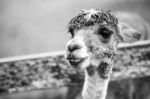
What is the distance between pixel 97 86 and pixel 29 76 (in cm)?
73

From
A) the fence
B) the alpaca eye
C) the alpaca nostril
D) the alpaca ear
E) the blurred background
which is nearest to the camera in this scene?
the alpaca nostril

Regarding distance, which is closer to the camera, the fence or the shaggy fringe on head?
the shaggy fringe on head

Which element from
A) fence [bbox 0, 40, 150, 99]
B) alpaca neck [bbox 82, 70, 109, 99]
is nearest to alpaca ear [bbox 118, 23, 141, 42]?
alpaca neck [bbox 82, 70, 109, 99]

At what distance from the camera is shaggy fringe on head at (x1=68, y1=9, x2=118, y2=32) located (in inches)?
40.2

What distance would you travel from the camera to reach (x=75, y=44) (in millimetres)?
936

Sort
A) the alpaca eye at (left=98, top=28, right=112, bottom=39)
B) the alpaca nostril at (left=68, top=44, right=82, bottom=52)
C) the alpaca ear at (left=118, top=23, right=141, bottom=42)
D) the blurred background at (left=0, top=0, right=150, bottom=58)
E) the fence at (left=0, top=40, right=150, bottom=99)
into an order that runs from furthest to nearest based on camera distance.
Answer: the blurred background at (left=0, top=0, right=150, bottom=58), the fence at (left=0, top=40, right=150, bottom=99), the alpaca ear at (left=118, top=23, right=141, bottom=42), the alpaca eye at (left=98, top=28, right=112, bottom=39), the alpaca nostril at (left=68, top=44, right=82, bottom=52)

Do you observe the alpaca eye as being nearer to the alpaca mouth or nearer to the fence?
the alpaca mouth

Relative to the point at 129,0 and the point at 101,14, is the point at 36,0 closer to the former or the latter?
the point at 129,0

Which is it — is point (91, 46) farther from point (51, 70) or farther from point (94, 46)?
point (51, 70)

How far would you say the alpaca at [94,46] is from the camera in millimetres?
968

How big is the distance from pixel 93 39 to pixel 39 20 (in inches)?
145

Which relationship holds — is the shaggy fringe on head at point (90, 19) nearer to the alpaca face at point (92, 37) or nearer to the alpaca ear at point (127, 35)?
the alpaca face at point (92, 37)

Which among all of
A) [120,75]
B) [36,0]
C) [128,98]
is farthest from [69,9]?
[120,75]

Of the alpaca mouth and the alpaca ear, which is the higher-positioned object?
the alpaca ear
